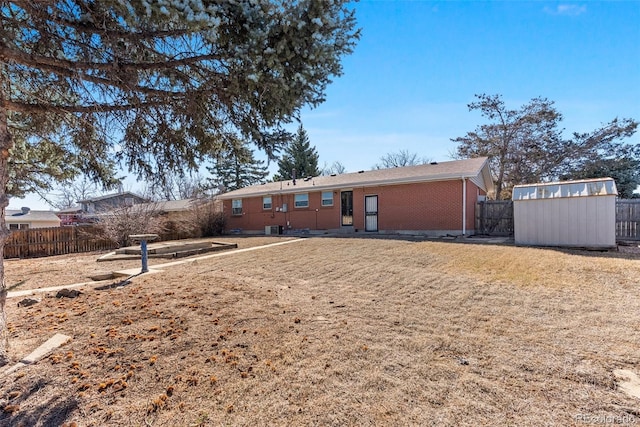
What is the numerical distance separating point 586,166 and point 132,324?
26961mm

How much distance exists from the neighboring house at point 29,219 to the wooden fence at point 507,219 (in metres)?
37.0

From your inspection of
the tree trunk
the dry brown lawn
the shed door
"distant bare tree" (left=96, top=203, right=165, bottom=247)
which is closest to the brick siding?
the shed door

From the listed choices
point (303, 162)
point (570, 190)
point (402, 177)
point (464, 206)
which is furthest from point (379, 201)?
point (303, 162)

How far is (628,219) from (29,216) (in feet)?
148

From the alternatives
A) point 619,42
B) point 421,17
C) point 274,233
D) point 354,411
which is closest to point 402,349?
point 354,411

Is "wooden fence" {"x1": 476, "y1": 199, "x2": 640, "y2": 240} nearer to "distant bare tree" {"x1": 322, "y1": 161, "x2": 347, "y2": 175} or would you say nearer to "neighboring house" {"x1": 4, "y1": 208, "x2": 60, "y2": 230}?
"distant bare tree" {"x1": 322, "y1": 161, "x2": 347, "y2": 175}

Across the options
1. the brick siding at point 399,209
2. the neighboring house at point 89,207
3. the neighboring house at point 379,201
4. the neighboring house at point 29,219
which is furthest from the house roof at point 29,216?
the brick siding at point 399,209

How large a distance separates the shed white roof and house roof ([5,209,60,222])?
40253 mm

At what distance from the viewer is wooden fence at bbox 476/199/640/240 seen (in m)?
11.9

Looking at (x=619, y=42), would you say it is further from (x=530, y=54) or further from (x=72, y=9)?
(x=72, y=9)

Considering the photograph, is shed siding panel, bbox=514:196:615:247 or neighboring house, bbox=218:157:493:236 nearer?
shed siding panel, bbox=514:196:615:247

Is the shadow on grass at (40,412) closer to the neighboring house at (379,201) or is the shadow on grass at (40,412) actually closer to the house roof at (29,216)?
the neighboring house at (379,201)

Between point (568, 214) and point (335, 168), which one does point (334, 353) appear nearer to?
point (568, 214)

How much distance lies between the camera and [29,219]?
3017 cm
